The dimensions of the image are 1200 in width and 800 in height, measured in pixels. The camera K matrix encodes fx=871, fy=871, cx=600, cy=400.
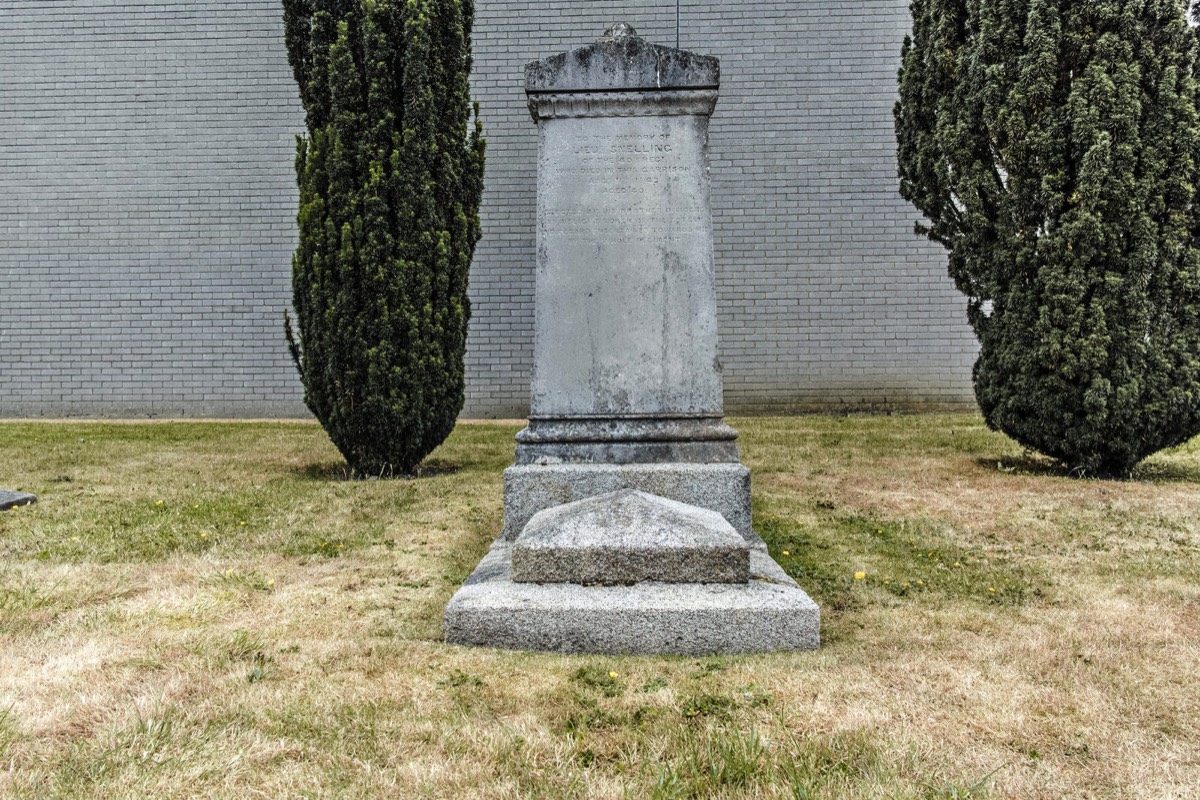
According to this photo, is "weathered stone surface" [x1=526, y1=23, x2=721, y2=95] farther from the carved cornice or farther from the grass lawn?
the grass lawn

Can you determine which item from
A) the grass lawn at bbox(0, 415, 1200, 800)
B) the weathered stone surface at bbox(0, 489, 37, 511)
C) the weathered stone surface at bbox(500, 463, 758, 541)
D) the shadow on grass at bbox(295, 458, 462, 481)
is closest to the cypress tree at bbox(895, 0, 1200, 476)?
the grass lawn at bbox(0, 415, 1200, 800)

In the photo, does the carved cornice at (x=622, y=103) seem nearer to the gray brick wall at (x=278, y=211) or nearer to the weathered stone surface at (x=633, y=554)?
the weathered stone surface at (x=633, y=554)

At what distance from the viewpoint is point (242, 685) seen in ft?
7.49

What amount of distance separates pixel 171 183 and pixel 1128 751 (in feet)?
37.4

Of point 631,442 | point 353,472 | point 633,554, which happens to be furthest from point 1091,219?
point 353,472

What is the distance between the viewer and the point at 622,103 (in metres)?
4.05

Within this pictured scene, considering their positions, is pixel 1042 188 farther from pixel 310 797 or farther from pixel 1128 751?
pixel 310 797

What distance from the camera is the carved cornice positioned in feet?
13.2

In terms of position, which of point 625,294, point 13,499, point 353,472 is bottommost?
point 353,472

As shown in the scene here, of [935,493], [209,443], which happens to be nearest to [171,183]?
[209,443]

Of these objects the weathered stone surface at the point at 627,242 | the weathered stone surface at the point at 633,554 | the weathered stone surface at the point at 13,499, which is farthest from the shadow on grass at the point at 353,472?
the weathered stone surface at the point at 633,554

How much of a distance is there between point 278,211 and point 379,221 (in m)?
5.35

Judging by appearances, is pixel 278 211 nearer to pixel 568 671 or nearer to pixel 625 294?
pixel 625 294

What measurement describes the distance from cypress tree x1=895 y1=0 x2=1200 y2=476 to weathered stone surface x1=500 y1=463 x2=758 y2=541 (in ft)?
10.8
